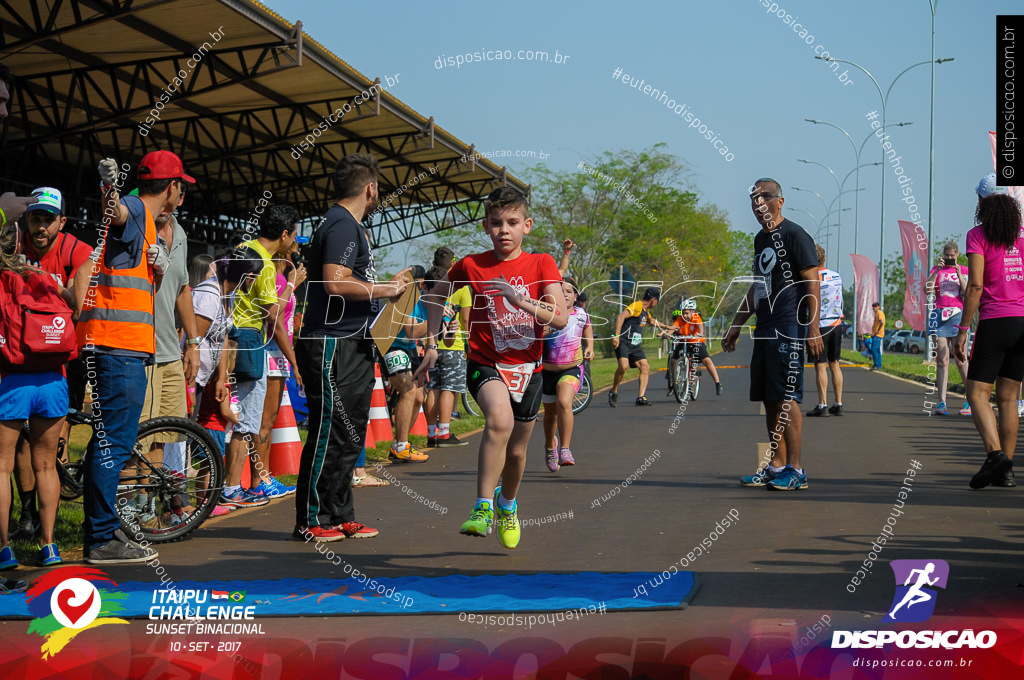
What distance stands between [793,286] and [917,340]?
6909 centimetres

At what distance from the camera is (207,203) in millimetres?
29797

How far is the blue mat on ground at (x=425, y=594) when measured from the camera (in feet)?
14.6

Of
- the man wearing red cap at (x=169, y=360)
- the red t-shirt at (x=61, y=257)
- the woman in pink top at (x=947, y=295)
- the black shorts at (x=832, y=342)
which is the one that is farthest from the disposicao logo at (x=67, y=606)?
the black shorts at (x=832, y=342)

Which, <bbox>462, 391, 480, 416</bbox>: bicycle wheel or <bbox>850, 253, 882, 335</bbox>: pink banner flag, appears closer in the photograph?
<bbox>462, 391, 480, 416</bbox>: bicycle wheel

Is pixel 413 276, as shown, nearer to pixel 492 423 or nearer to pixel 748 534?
pixel 492 423

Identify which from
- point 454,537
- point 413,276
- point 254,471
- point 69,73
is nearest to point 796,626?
point 454,537

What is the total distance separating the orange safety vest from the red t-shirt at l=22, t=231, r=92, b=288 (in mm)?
196

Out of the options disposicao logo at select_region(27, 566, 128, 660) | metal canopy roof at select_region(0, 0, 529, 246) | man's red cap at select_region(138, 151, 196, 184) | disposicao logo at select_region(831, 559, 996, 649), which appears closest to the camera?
disposicao logo at select_region(831, 559, 996, 649)

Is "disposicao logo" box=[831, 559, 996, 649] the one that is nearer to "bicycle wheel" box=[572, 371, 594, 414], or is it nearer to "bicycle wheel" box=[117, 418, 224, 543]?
"bicycle wheel" box=[117, 418, 224, 543]

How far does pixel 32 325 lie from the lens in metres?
5.62

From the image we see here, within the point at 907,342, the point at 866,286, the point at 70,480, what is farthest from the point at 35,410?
the point at 907,342

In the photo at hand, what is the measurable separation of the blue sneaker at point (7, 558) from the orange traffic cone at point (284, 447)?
4.26m

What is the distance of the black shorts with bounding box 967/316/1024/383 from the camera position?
802 cm

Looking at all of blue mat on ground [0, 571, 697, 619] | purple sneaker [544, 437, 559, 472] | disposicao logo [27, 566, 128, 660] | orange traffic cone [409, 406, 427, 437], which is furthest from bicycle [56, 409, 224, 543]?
orange traffic cone [409, 406, 427, 437]
